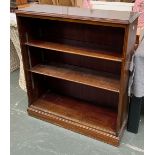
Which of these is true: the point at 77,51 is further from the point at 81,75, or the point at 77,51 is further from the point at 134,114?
the point at 134,114

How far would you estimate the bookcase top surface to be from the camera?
1.48 m

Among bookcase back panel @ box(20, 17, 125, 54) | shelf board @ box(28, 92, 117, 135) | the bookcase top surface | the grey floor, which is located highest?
the bookcase top surface

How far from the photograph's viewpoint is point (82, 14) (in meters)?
1.63

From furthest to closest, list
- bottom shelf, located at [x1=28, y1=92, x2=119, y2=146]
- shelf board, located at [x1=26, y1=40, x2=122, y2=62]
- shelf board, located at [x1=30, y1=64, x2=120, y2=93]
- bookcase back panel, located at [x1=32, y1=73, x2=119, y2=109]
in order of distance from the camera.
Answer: bookcase back panel, located at [x1=32, y1=73, x2=119, y2=109] < bottom shelf, located at [x1=28, y1=92, x2=119, y2=146] < shelf board, located at [x1=30, y1=64, x2=120, y2=93] < shelf board, located at [x1=26, y1=40, x2=122, y2=62]

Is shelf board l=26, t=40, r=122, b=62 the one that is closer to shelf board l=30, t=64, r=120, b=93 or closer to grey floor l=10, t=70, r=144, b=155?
shelf board l=30, t=64, r=120, b=93

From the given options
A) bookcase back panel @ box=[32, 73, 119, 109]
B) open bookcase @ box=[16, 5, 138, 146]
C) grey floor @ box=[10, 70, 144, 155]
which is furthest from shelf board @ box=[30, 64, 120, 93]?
grey floor @ box=[10, 70, 144, 155]

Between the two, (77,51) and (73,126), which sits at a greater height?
(77,51)

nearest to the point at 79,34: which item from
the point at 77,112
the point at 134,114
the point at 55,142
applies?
the point at 77,112

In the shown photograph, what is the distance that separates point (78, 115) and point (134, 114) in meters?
0.51

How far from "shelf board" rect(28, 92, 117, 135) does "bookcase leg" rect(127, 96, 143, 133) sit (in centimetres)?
14

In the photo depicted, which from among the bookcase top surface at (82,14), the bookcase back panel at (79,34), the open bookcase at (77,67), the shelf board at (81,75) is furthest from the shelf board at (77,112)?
the bookcase top surface at (82,14)

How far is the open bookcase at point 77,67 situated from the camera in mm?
1676

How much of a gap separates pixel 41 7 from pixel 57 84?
803mm

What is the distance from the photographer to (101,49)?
183 cm
